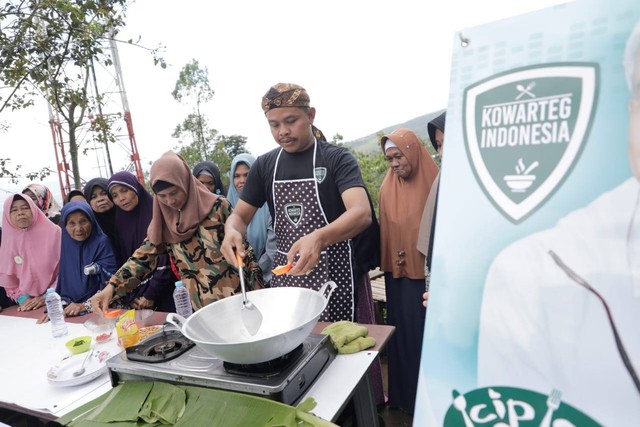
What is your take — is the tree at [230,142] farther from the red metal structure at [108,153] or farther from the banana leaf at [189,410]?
the banana leaf at [189,410]

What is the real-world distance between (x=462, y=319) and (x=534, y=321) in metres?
0.14

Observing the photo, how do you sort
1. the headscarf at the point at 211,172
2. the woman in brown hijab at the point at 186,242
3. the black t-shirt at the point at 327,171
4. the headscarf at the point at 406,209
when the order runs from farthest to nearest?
the headscarf at the point at 211,172, the headscarf at the point at 406,209, the woman in brown hijab at the point at 186,242, the black t-shirt at the point at 327,171

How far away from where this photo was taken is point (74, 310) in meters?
2.50

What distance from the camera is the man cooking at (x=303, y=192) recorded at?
74.6 inches

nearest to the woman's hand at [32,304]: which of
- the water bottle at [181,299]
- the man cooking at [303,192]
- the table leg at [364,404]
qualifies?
the water bottle at [181,299]

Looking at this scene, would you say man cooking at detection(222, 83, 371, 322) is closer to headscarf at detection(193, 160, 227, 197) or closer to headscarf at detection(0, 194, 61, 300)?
headscarf at detection(193, 160, 227, 197)

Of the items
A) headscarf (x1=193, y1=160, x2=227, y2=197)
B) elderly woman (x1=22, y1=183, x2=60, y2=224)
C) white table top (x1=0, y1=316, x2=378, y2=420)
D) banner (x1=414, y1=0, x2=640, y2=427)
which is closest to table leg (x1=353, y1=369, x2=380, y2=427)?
white table top (x1=0, y1=316, x2=378, y2=420)

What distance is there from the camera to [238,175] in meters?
3.31

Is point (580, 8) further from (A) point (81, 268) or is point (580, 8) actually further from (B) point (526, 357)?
(A) point (81, 268)

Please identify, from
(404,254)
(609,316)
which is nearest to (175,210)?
(404,254)

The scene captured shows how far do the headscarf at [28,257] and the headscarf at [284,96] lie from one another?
243 cm

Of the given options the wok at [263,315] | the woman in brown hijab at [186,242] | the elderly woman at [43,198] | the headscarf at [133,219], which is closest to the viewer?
the wok at [263,315]

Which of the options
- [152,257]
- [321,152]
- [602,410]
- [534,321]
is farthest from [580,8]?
[152,257]

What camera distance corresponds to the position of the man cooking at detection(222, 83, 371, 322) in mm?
1895
